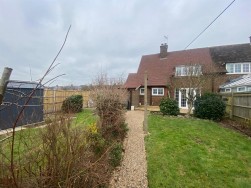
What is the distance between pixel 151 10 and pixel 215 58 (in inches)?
706

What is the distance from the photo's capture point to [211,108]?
1560cm

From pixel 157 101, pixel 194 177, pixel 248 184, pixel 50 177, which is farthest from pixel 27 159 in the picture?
pixel 157 101

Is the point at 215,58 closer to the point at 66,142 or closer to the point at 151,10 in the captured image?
the point at 151,10

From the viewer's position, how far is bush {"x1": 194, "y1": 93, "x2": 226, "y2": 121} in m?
15.5

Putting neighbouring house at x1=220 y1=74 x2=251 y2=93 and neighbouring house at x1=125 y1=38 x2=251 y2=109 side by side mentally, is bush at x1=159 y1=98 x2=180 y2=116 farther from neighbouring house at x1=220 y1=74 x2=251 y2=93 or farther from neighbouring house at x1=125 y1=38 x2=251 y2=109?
neighbouring house at x1=125 y1=38 x2=251 y2=109

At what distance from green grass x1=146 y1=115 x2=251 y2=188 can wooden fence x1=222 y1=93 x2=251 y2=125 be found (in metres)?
2.72

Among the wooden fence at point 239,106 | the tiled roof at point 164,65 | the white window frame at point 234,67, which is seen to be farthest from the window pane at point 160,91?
the wooden fence at point 239,106

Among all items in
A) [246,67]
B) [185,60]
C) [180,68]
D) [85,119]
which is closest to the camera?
[85,119]

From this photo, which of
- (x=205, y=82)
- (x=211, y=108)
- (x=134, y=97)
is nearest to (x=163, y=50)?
(x=134, y=97)

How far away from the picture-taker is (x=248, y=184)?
5.24 metres

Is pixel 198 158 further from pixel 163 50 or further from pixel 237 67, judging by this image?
pixel 163 50

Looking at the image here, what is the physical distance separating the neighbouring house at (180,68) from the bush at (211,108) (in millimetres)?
5697

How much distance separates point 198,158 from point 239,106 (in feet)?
29.0

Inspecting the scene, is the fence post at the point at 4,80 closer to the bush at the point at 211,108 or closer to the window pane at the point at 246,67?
the bush at the point at 211,108
